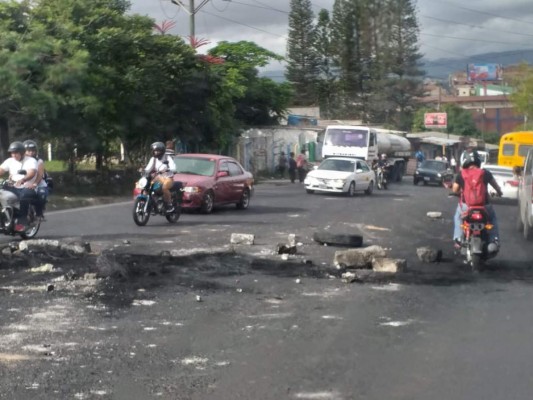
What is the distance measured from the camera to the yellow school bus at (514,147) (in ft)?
126

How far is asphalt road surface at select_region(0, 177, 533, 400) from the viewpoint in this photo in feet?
22.4

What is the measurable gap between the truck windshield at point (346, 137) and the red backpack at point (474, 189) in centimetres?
3649

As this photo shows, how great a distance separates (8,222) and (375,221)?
964 cm

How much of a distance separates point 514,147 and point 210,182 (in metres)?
18.7

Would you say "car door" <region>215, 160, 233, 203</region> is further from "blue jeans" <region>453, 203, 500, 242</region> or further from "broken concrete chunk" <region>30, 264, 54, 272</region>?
"broken concrete chunk" <region>30, 264, 54, 272</region>

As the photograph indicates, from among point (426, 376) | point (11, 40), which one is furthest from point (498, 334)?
point (11, 40)

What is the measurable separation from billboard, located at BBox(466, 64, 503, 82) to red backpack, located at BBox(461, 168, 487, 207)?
529ft

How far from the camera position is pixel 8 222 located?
1555 centimetres

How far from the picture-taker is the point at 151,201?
64.1ft

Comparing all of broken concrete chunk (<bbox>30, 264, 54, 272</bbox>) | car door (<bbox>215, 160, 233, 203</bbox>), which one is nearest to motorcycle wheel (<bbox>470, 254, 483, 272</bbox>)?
broken concrete chunk (<bbox>30, 264, 54, 272</bbox>)

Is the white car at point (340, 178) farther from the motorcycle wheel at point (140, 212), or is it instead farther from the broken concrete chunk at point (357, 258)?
the broken concrete chunk at point (357, 258)

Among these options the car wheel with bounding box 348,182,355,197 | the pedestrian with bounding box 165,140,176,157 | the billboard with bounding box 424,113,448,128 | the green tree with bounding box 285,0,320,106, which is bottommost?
the car wheel with bounding box 348,182,355,197

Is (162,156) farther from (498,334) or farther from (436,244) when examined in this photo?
(498,334)

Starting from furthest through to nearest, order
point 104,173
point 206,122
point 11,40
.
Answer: point 206,122
point 104,173
point 11,40
